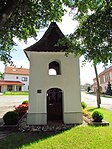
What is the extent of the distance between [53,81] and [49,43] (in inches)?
120

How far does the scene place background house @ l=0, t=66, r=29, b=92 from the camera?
64.0 meters

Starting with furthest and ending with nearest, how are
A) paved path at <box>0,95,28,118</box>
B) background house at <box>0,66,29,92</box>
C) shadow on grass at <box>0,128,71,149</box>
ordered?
background house at <box>0,66,29,92</box> < paved path at <box>0,95,28,118</box> < shadow on grass at <box>0,128,71,149</box>

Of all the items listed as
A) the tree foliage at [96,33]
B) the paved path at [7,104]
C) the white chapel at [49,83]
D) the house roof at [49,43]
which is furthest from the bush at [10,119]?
the tree foliage at [96,33]

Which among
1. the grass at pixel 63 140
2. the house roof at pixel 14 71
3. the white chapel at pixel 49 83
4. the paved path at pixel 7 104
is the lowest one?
the grass at pixel 63 140

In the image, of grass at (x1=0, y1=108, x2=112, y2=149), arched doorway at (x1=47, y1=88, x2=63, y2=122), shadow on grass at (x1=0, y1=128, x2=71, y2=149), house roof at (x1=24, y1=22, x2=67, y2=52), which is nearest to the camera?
grass at (x1=0, y1=108, x2=112, y2=149)

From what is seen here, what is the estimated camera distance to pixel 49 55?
13562 millimetres

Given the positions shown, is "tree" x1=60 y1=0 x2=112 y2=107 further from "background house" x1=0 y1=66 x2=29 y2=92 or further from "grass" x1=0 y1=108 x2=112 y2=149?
"background house" x1=0 y1=66 x2=29 y2=92

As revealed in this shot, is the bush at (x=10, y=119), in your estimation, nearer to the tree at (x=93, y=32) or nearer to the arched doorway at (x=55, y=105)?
the arched doorway at (x=55, y=105)

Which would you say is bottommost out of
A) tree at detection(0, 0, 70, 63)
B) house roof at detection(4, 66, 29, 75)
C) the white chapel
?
the white chapel

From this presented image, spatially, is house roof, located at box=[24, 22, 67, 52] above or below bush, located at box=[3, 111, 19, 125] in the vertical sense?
above

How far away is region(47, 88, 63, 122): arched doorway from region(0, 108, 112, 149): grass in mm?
3974

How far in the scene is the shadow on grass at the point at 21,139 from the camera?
8217mm

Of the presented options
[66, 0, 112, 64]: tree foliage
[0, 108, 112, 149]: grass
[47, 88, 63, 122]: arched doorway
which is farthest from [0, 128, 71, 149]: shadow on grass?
[66, 0, 112, 64]: tree foliage

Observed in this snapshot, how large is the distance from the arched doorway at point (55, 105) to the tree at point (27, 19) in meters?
5.40
